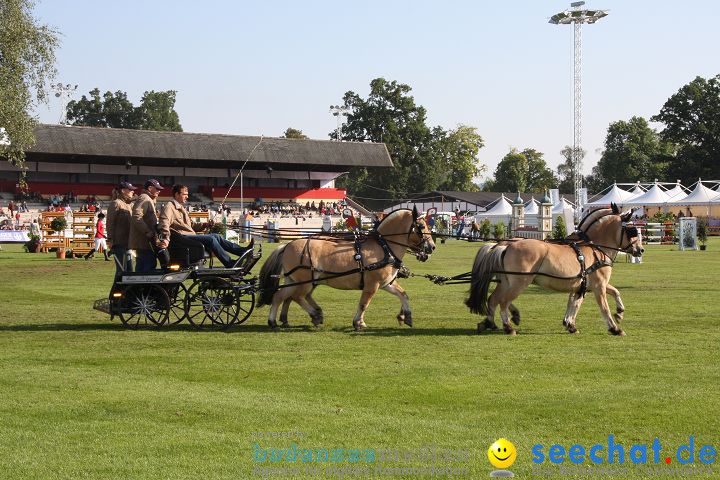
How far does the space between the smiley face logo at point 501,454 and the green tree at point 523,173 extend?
106 m

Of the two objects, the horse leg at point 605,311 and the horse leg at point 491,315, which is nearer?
the horse leg at point 605,311

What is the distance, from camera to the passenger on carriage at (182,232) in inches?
533

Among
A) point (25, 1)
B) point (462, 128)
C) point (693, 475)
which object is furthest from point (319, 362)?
point (462, 128)

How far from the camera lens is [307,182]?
7812 centimetres

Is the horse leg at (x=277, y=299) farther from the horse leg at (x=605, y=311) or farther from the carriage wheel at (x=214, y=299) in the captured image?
the horse leg at (x=605, y=311)

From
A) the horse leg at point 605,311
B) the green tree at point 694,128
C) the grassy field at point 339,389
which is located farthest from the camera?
the green tree at point 694,128

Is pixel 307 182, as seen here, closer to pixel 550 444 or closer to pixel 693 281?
pixel 693 281

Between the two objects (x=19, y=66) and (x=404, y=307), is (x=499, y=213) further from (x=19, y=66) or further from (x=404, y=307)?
(x=404, y=307)

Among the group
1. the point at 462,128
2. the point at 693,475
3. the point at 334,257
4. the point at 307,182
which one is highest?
the point at 462,128

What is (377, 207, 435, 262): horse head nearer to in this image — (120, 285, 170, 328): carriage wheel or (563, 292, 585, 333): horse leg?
(563, 292, 585, 333): horse leg

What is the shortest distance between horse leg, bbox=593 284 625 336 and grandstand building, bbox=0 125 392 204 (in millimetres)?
54293

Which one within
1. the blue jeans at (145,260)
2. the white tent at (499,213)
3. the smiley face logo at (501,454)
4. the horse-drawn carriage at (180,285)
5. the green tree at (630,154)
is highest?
the green tree at (630,154)

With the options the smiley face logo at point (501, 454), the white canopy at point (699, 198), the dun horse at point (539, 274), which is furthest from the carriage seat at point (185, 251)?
the white canopy at point (699, 198)

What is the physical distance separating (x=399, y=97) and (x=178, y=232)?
88101mm
